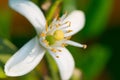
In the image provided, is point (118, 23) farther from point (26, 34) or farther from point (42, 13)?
point (42, 13)

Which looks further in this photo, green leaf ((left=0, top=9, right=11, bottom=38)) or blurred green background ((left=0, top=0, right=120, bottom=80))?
green leaf ((left=0, top=9, right=11, bottom=38))

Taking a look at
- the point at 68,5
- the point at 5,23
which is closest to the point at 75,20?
the point at 68,5

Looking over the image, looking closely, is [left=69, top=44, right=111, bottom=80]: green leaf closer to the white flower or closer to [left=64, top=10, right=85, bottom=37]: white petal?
[left=64, top=10, right=85, bottom=37]: white petal

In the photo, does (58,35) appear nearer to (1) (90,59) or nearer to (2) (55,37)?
(2) (55,37)

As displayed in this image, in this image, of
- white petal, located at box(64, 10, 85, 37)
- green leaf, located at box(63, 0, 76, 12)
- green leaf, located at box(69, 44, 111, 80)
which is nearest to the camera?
white petal, located at box(64, 10, 85, 37)

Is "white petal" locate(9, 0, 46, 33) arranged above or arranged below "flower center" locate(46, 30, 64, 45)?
above

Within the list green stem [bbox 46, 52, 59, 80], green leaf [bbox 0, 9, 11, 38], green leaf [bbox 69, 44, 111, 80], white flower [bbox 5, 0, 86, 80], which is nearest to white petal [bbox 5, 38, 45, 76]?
white flower [bbox 5, 0, 86, 80]
